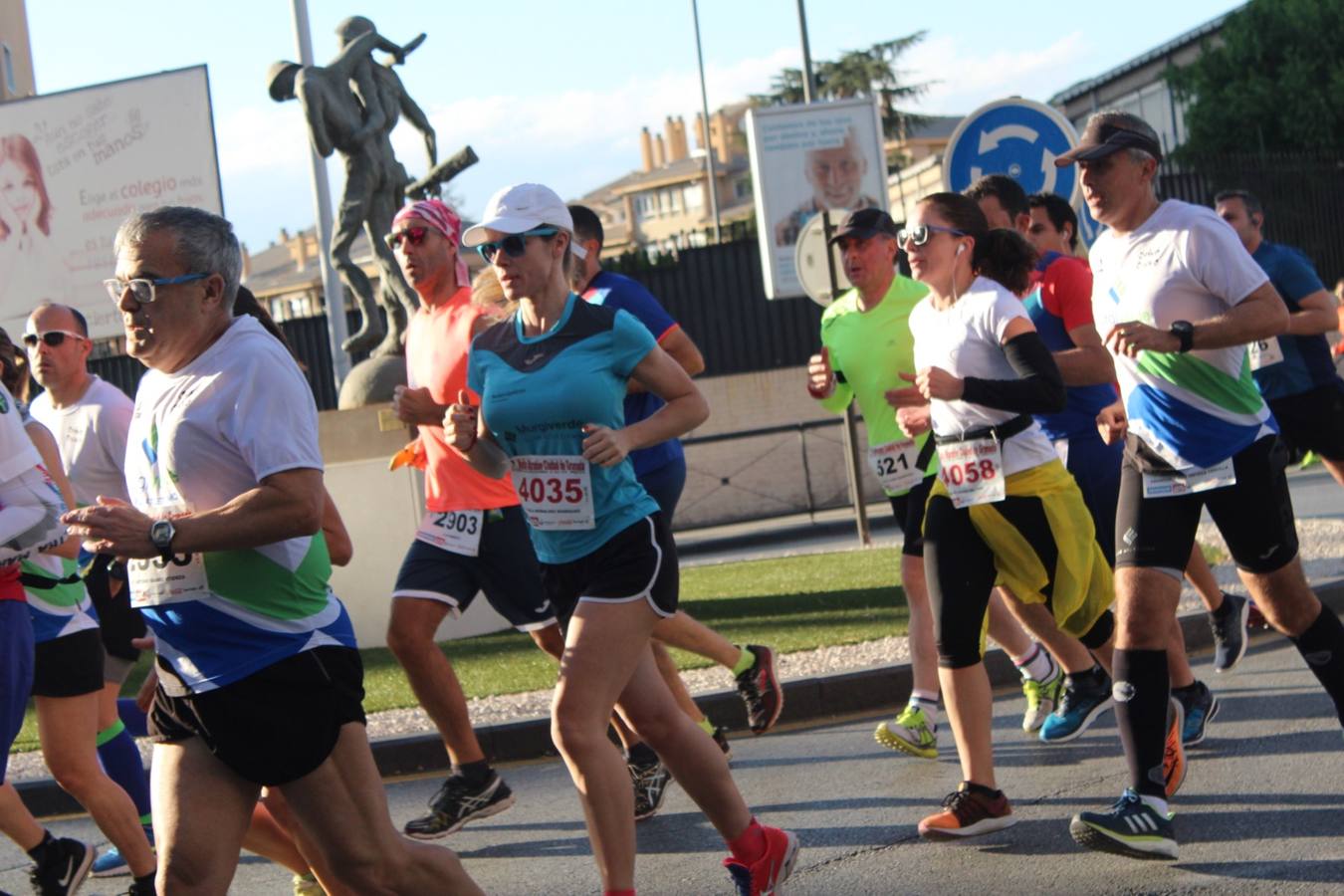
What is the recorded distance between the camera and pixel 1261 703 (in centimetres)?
721

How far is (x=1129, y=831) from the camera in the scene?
5.02 m

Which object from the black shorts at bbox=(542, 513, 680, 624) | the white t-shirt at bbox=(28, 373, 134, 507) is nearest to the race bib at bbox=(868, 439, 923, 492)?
the black shorts at bbox=(542, 513, 680, 624)

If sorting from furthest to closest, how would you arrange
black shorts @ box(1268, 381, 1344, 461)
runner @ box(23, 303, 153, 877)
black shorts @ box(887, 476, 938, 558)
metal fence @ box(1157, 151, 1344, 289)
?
metal fence @ box(1157, 151, 1344, 289) < black shorts @ box(1268, 381, 1344, 461) < black shorts @ box(887, 476, 938, 558) < runner @ box(23, 303, 153, 877)

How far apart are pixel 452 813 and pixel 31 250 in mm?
18578

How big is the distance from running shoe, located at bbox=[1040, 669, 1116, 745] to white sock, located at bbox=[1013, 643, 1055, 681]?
300mm

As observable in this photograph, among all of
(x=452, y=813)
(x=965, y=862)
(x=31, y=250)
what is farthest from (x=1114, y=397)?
(x=31, y=250)

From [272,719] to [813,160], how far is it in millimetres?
15721

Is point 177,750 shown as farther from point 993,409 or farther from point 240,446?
point 993,409

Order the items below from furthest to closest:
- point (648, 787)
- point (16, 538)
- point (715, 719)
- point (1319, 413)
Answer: point (1319, 413)
point (715, 719)
point (648, 787)
point (16, 538)

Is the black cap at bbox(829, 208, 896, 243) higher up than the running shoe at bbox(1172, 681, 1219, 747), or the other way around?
the black cap at bbox(829, 208, 896, 243)

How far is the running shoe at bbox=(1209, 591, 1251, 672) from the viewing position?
7.83m

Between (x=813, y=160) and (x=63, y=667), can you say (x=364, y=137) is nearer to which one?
(x=813, y=160)

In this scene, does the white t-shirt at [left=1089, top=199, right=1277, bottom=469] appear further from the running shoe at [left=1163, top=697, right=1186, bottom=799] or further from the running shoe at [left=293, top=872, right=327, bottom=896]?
the running shoe at [left=293, top=872, right=327, bottom=896]

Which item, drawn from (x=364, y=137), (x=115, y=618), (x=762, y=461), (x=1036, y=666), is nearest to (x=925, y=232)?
(x=1036, y=666)
